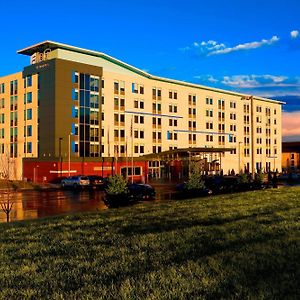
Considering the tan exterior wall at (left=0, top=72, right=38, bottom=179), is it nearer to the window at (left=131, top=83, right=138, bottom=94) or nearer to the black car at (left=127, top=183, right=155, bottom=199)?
the window at (left=131, top=83, right=138, bottom=94)

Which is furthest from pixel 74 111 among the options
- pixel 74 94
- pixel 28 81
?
pixel 28 81

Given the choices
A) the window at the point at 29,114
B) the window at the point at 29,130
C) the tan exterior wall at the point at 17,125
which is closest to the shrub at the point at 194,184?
the tan exterior wall at the point at 17,125

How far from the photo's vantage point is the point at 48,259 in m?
7.78

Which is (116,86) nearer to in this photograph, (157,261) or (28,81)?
(28,81)

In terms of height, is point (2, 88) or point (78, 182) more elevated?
point (2, 88)

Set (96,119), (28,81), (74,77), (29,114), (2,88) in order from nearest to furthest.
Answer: (74,77) → (28,81) → (29,114) → (96,119) → (2,88)

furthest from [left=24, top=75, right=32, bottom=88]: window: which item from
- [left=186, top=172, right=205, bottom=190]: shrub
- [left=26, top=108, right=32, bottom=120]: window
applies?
[left=186, top=172, right=205, bottom=190]: shrub

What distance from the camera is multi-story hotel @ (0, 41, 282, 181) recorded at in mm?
65688

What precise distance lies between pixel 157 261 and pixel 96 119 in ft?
212

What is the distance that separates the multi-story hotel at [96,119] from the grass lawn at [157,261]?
48.9 m

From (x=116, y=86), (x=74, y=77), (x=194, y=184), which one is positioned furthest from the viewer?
(x=116, y=86)

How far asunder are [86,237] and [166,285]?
4627 millimetres

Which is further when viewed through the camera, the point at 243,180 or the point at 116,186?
the point at 243,180

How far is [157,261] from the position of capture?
7246 mm
